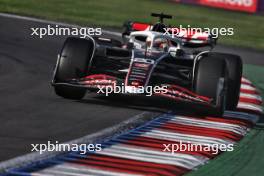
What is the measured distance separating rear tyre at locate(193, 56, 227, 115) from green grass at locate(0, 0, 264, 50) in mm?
15757

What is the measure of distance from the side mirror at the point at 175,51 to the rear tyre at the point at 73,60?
1643 millimetres

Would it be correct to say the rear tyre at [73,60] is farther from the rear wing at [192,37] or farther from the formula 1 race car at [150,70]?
the rear wing at [192,37]

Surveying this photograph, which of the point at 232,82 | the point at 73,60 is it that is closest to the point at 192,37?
the point at 232,82

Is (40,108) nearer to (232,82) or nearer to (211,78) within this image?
(211,78)

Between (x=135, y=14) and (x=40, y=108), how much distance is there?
2107cm

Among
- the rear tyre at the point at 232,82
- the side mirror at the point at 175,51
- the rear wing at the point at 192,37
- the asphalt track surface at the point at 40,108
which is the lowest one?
the asphalt track surface at the point at 40,108

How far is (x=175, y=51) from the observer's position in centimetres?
1642

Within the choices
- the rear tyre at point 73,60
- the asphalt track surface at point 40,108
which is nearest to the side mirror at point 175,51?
the asphalt track surface at point 40,108

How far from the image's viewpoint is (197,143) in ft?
43.0

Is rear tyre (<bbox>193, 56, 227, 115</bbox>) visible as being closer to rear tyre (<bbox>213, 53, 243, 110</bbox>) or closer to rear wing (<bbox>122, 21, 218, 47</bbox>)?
rear tyre (<bbox>213, 53, 243, 110</bbox>)

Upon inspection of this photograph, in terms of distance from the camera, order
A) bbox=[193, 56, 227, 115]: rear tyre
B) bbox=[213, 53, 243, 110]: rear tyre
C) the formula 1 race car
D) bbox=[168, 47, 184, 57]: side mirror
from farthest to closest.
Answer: bbox=[213, 53, 243, 110]: rear tyre → bbox=[168, 47, 184, 57]: side mirror → bbox=[193, 56, 227, 115]: rear tyre → the formula 1 race car

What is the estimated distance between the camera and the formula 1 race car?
49.3 ft

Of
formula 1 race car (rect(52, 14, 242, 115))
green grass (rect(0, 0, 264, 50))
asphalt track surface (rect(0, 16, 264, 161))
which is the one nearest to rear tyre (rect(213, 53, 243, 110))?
formula 1 race car (rect(52, 14, 242, 115))

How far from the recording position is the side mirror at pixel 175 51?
1630 cm
